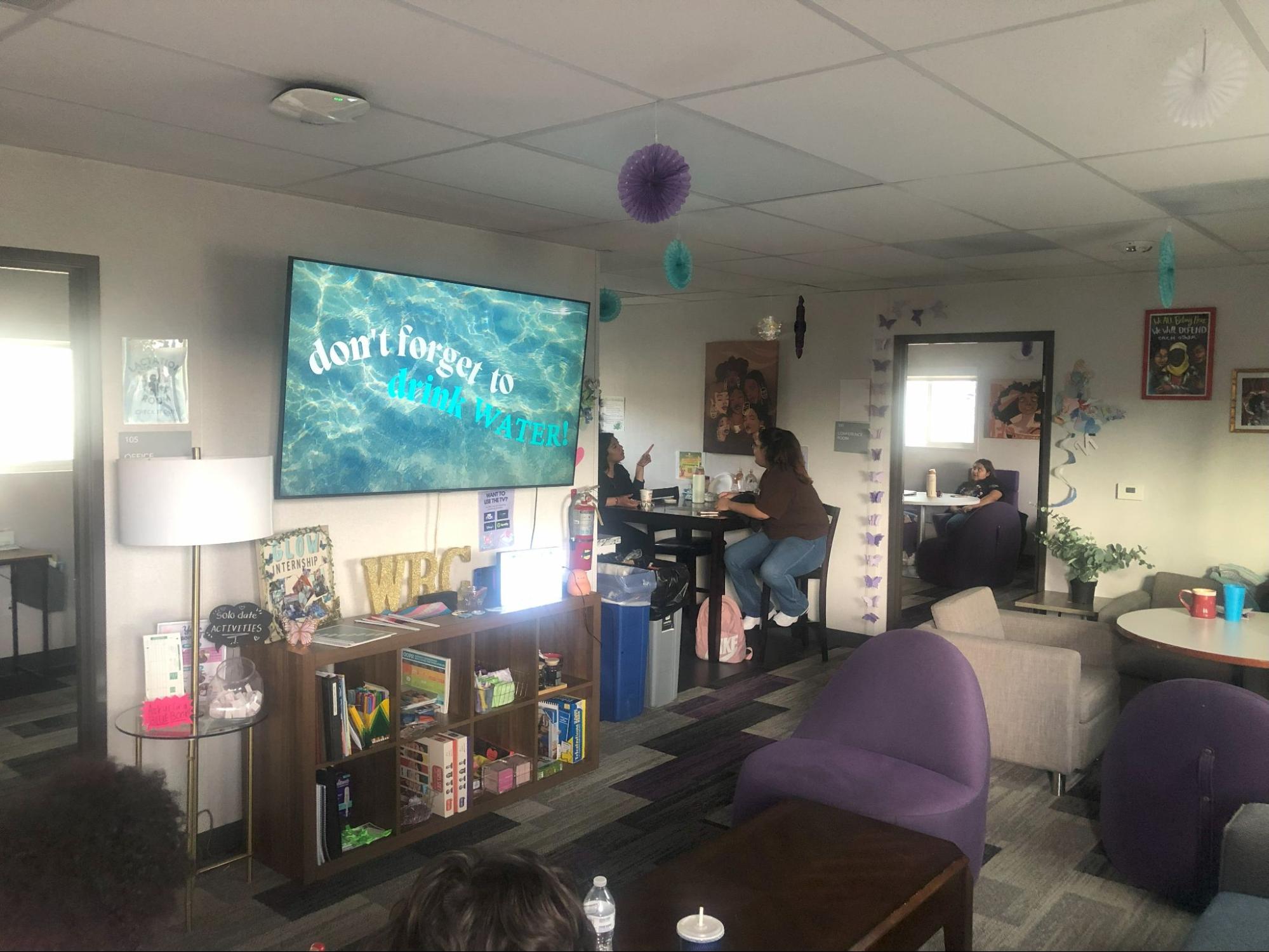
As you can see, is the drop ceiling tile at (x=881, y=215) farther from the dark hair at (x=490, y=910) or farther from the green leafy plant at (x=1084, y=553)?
the dark hair at (x=490, y=910)

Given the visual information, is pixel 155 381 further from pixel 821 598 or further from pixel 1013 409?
pixel 1013 409

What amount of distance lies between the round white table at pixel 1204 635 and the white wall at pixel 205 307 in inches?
127

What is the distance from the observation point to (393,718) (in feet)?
12.1

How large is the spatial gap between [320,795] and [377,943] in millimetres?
2116

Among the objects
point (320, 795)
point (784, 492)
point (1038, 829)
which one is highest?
point (784, 492)

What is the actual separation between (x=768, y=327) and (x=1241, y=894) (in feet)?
15.3

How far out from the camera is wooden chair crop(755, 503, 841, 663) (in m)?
6.40

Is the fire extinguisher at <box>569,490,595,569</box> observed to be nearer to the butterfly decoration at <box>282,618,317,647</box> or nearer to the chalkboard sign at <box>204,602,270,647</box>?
the butterfly decoration at <box>282,618,317,647</box>

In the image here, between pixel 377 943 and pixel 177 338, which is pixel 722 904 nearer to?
pixel 377 943

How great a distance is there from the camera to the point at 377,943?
1503mm

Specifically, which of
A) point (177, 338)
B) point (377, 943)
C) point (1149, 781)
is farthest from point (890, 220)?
point (377, 943)

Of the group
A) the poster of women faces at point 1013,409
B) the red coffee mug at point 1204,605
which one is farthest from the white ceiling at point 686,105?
the poster of women faces at point 1013,409

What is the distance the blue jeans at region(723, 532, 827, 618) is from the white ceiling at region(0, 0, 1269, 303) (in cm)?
258

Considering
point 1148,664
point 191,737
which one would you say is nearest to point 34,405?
point 191,737
